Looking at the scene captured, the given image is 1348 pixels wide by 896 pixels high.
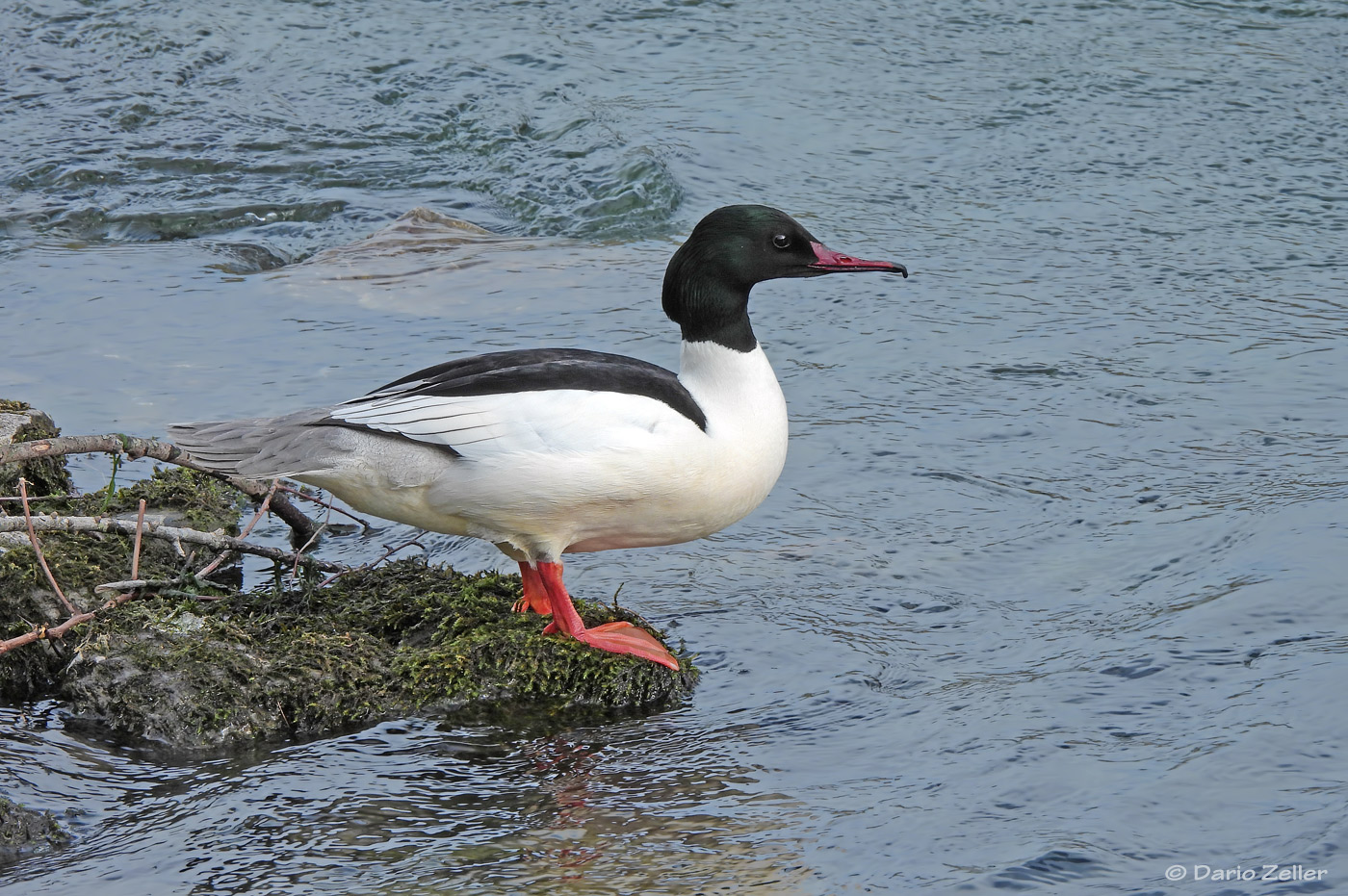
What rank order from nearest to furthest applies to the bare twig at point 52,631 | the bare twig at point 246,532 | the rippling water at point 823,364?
1. the rippling water at point 823,364
2. the bare twig at point 52,631
3. the bare twig at point 246,532

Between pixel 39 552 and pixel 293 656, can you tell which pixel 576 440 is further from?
pixel 39 552

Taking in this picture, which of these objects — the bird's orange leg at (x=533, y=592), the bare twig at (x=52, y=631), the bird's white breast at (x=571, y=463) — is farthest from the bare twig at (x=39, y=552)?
the bird's orange leg at (x=533, y=592)

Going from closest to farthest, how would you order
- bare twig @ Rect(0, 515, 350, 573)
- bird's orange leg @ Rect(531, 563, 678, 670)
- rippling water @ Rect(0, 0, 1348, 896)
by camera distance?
rippling water @ Rect(0, 0, 1348, 896)
bird's orange leg @ Rect(531, 563, 678, 670)
bare twig @ Rect(0, 515, 350, 573)

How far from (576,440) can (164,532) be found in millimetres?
1529

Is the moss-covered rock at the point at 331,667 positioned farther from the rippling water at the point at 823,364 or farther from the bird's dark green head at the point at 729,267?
the bird's dark green head at the point at 729,267

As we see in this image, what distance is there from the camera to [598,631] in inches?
188

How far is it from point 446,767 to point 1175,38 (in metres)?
9.01

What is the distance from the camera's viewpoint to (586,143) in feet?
33.8

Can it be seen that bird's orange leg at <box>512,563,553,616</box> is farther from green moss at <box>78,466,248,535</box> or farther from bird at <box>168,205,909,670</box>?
green moss at <box>78,466,248,535</box>

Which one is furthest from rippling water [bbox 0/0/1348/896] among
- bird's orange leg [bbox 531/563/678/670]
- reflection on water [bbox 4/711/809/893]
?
bird's orange leg [bbox 531/563/678/670]

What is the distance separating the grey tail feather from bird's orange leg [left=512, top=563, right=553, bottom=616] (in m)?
0.82

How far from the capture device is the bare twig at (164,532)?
4848mm

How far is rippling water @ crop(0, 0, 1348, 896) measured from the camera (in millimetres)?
3898

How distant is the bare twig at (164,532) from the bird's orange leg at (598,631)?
0.93 meters
